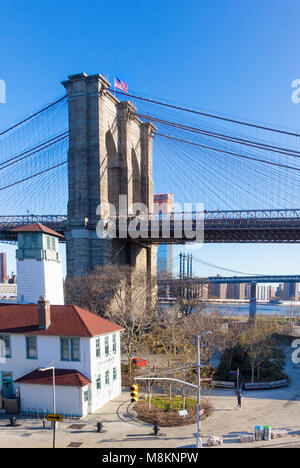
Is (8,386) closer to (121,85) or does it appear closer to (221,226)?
(221,226)

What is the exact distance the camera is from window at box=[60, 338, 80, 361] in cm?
2577

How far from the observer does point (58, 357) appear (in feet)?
85.4

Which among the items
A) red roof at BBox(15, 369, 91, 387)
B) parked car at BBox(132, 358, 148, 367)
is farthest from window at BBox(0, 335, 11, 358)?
parked car at BBox(132, 358, 148, 367)

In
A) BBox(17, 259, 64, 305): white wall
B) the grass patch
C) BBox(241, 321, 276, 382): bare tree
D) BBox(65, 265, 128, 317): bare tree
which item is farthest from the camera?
BBox(65, 265, 128, 317): bare tree

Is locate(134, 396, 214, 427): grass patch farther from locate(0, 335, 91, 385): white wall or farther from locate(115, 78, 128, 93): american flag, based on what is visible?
locate(115, 78, 128, 93): american flag

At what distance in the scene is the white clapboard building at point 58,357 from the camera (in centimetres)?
2486

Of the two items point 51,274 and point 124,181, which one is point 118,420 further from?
point 124,181

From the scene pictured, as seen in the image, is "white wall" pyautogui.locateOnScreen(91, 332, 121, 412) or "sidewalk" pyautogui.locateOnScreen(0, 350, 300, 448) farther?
"white wall" pyautogui.locateOnScreen(91, 332, 121, 412)

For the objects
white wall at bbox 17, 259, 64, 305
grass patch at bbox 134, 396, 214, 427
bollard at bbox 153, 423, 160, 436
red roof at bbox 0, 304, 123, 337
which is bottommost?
grass patch at bbox 134, 396, 214, 427

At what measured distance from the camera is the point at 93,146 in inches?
2196

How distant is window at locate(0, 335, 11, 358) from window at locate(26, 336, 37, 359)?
5.56 ft

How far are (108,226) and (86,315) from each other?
2881 cm

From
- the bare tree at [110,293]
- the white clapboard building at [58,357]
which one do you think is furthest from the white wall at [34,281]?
the bare tree at [110,293]

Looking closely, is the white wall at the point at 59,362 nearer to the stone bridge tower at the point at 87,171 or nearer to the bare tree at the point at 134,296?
the bare tree at the point at 134,296
